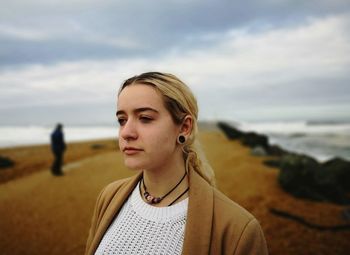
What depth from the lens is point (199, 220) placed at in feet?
5.22

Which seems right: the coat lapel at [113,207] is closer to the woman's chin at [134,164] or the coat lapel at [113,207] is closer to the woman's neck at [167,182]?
the woman's neck at [167,182]

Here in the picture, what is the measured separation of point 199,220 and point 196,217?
0.08 ft

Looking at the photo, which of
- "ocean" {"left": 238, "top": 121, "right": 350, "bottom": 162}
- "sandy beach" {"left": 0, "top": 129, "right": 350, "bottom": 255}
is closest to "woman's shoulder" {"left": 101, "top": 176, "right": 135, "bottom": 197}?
"sandy beach" {"left": 0, "top": 129, "right": 350, "bottom": 255}

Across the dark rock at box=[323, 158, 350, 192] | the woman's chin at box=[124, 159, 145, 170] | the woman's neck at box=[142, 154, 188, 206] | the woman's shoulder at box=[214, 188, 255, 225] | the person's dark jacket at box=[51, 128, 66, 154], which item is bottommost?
the dark rock at box=[323, 158, 350, 192]

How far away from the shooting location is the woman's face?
5.66 ft

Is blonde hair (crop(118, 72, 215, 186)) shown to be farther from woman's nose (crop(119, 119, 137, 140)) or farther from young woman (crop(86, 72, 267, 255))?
woman's nose (crop(119, 119, 137, 140))

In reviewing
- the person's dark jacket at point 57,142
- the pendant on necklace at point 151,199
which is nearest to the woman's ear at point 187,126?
the pendant on necklace at point 151,199

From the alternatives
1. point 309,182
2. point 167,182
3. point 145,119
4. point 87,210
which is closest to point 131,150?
point 145,119

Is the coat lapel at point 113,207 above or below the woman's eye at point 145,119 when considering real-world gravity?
below

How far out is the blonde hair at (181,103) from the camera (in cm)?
176

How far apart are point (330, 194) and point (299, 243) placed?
3544 mm

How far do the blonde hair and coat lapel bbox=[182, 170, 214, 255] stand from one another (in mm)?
238

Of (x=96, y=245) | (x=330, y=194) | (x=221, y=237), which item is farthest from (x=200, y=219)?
(x=330, y=194)

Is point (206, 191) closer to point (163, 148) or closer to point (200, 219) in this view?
point (200, 219)
